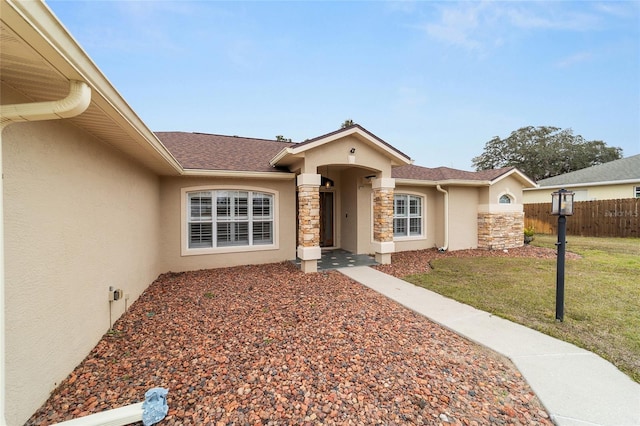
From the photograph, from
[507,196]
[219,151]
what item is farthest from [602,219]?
[219,151]

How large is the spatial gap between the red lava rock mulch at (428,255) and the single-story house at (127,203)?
0.45 m

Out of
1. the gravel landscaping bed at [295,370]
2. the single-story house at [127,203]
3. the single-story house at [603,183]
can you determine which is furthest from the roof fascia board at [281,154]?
the single-story house at [603,183]

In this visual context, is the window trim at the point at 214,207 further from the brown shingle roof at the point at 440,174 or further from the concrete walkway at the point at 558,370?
the brown shingle roof at the point at 440,174

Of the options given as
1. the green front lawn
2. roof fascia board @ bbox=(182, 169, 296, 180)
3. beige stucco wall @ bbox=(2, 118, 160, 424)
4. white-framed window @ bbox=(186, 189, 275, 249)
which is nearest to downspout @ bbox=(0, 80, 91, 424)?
beige stucco wall @ bbox=(2, 118, 160, 424)

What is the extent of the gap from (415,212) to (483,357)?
835cm

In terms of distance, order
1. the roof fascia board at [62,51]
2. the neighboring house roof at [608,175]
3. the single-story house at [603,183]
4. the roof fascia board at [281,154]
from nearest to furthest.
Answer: the roof fascia board at [62,51] → the roof fascia board at [281,154] → the single-story house at [603,183] → the neighboring house roof at [608,175]

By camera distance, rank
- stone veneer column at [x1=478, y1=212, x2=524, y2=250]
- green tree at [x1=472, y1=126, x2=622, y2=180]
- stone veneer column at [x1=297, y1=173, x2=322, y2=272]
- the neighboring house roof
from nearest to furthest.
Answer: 1. stone veneer column at [x1=297, y1=173, x2=322, y2=272]
2. stone veneer column at [x1=478, y1=212, x2=524, y2=250]
3. the neighboring house roof
4. green tree at [x1=472, y1=126, x2=622, y2=180]

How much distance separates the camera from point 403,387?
2662 millimetres

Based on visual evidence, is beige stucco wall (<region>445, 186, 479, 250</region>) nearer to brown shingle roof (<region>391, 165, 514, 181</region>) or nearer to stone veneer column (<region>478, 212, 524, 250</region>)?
stone veneer column (<region>478, 212, 524, 250</region>)

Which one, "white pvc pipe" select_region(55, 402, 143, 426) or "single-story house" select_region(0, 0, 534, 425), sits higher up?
"single-story house" select_region(0, 0, 534, 425)

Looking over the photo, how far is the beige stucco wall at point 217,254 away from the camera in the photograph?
7.52 metres

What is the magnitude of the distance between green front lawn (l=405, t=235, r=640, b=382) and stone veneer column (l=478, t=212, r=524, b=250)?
6.98 feet

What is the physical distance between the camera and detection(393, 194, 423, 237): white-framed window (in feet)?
35.2

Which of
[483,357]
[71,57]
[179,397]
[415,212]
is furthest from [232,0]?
[483,357]
